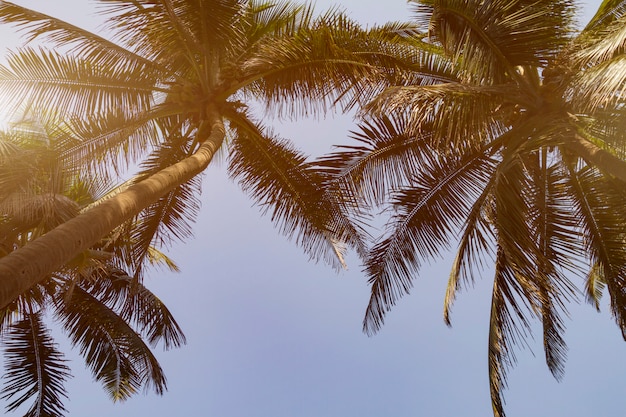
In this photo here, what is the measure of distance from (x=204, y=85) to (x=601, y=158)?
227 inches

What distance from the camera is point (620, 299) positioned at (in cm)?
732

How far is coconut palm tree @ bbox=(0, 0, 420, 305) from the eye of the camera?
7266 millimetres

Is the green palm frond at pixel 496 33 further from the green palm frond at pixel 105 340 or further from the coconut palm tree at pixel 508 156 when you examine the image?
the green palm frond at pixel 105 340

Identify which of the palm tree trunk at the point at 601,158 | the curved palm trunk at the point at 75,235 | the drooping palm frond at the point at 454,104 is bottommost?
the curved palm trunk at the point at 75,235

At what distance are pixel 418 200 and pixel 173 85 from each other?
14.5 feet

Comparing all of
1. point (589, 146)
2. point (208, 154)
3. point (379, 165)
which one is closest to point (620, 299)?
point (589, 146)

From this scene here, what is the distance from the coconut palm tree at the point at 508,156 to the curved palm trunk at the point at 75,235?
2.71 metres

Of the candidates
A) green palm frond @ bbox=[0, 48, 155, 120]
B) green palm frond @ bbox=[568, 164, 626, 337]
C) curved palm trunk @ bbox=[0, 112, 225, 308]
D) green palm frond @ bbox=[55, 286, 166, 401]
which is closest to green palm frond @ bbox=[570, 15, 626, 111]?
green palm frond @ bbox=[568, 164, 626, 337]

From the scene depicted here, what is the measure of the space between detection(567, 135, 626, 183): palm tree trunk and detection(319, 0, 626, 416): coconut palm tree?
16 millimetres

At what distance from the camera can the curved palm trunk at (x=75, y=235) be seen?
363cm

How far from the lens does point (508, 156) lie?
262 inches

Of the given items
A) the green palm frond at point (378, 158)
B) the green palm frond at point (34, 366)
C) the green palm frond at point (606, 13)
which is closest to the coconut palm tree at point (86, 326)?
the green palm frond at point (34, 366)

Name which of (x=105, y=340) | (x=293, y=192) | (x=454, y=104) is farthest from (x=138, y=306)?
(x=454, y=104)

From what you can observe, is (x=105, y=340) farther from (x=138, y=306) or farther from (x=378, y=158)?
(x=378, y=158)
